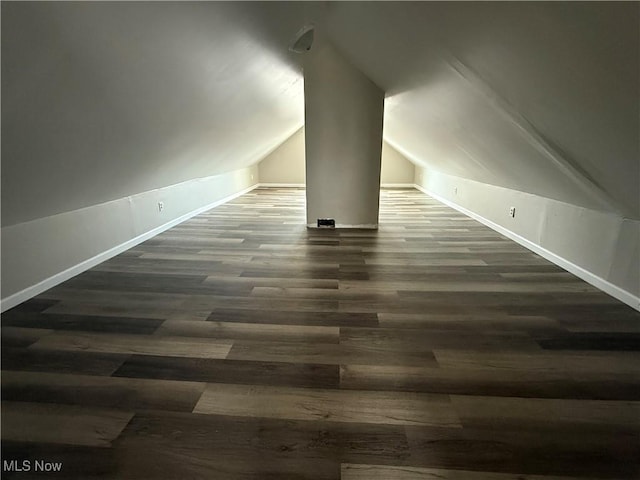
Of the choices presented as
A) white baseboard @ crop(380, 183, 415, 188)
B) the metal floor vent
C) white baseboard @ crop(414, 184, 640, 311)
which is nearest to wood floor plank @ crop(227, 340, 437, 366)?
white baseboard @ crop(414, 184, 640, 311)

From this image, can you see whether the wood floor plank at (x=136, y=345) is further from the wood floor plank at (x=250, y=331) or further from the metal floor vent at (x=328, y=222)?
the metal floor vent at (x=328, y=222)

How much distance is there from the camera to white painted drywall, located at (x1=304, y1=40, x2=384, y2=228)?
14.1 feet

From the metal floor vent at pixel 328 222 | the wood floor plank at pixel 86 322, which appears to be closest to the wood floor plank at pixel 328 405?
the wood floor plank at pixel 86 322

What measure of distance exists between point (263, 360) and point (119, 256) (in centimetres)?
228

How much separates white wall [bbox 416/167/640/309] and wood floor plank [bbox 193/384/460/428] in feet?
5.83

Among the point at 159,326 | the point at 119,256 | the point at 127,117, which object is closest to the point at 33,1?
the point at 127,117

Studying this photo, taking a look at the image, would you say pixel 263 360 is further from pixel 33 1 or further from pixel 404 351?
pixel 33 1

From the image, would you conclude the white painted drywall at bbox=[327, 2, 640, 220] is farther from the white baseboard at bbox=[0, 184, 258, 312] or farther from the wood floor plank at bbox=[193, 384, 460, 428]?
the white baseboard at bbox=[0, 184, 258, 312]

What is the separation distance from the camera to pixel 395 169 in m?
9.25

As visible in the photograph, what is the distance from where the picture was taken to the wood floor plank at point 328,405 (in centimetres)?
149

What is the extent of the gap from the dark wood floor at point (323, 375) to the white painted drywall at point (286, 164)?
242 inches

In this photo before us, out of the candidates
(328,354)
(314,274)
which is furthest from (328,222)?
(328,354)

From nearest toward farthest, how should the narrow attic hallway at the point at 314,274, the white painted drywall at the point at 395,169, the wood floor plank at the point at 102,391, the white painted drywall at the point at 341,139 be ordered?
the narrow attic hallway at the point at 314,274, the wood floor plank at the point at 102,391, the white painted drywall at the point at 341,139, the white painted drywall at the point at 395,169

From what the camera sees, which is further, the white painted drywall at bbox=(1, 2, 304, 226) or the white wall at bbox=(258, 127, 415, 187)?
the white wall at bbox=(258, 127, 415, 187)
